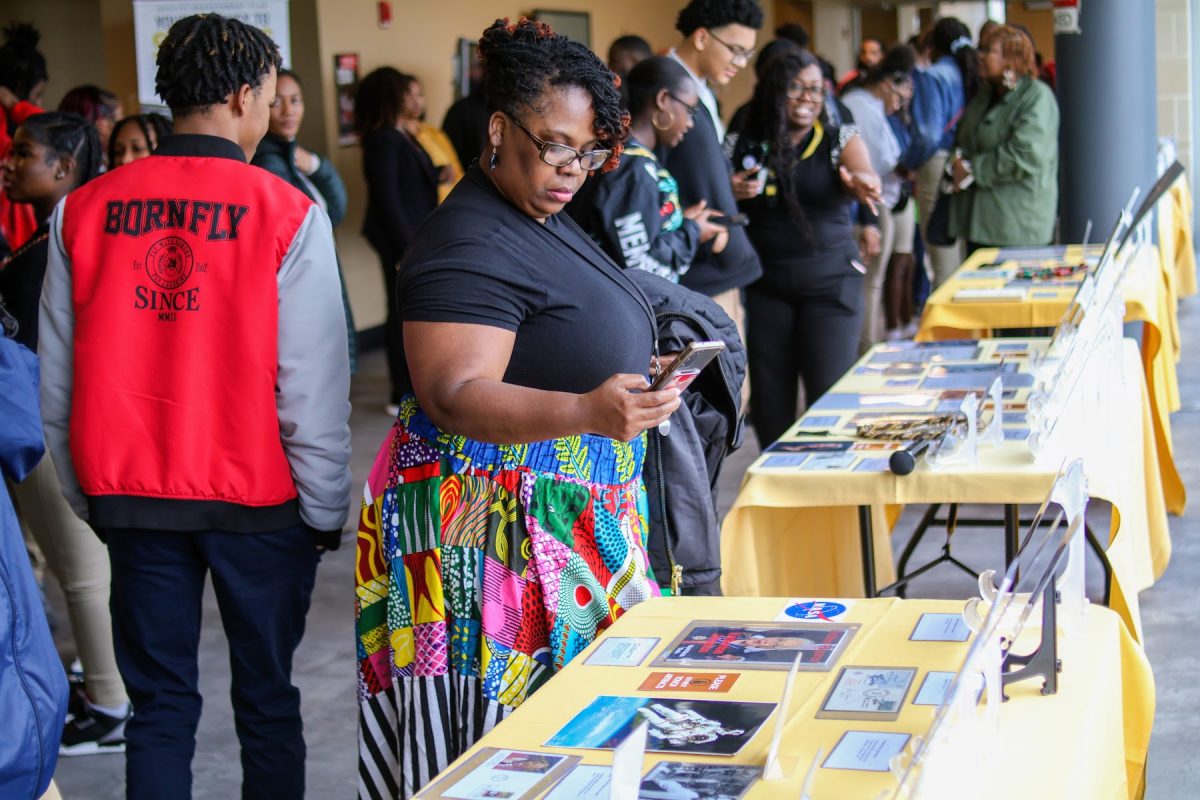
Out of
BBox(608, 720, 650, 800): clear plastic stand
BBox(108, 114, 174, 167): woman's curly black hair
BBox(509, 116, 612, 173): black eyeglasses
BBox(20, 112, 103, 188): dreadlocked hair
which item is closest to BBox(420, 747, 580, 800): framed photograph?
BBox(608, 720, 650, 800): clear plastic stand

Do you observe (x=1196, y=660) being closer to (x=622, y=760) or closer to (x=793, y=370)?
(x=793, y=370)

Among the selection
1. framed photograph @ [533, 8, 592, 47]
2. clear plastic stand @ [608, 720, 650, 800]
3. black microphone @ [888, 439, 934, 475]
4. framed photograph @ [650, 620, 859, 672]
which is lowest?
framed photograph @ [650, 620, 859, 672]

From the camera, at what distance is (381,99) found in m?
6.67

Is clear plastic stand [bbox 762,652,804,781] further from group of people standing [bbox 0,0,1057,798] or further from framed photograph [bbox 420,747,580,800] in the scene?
group of people standing [bbox 0,0,1057,798]

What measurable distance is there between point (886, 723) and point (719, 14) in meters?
2.99

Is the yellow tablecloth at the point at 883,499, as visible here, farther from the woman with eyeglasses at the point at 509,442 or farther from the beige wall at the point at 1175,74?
the beige wall at the point at 1175,74

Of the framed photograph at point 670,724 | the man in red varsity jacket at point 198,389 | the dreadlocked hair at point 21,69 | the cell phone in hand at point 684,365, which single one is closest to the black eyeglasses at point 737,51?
the man in red varsity jacket at point 198,389

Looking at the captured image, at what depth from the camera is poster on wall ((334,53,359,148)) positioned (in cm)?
823

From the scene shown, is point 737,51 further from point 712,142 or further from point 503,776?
point 503,776

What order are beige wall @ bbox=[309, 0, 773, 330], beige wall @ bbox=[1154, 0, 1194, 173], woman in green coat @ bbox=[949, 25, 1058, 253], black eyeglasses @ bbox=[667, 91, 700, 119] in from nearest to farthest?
black eyeglasses @ bbox=[667, 91, 700, 119] → woman in green coat @ bbox=[949, 25, 1058, 253] → beige wall @ bbox=[309, 0, 773, 330] → beige wall @ bbox=[1154, 0, 1194, 173]

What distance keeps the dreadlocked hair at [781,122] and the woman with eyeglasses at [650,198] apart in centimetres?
45

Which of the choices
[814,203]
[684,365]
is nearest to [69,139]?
[684,365]

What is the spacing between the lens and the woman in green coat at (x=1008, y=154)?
247 inches

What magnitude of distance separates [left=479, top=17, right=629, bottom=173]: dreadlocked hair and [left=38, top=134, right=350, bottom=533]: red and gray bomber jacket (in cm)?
43
